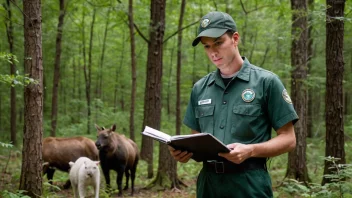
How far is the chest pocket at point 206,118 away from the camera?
2721mm

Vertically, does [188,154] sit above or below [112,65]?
below

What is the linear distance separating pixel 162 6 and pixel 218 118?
7.69 metres

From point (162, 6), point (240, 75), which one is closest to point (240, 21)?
point (162, 6)

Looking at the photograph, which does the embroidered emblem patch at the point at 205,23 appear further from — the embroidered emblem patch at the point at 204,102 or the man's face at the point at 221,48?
the embroidered emblem patch at the point at 204,102

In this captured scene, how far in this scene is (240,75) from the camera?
2662 mm

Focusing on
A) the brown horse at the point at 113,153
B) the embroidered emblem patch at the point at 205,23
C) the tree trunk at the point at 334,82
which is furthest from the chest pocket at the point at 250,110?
the brown horse at the point at 113,153

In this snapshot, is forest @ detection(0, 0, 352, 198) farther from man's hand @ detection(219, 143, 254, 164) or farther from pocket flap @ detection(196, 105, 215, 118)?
man's hand @ detection(219, 143, 254, 164)

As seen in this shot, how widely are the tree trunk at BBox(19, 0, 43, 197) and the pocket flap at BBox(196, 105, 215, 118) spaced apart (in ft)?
14.4

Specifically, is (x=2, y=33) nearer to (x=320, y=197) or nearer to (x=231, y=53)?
(x=320, y=197)

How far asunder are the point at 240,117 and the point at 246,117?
0.04 metres

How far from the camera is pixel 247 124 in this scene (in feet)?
8.23

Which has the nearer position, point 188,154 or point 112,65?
point 188,154

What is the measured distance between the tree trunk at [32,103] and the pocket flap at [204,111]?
14.4 ft

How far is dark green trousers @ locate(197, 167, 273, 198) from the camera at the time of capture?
2492mm
